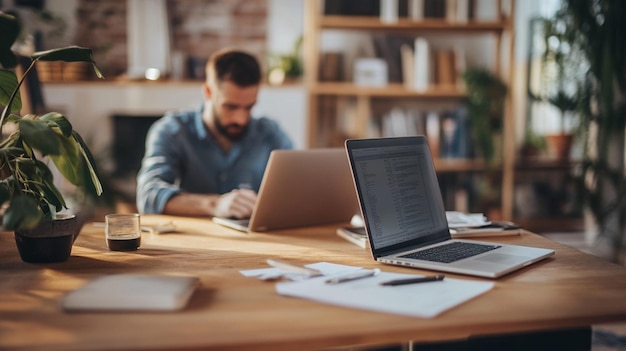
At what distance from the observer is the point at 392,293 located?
1.06 meters

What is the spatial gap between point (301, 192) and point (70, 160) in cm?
66

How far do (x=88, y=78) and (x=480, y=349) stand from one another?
3766mm

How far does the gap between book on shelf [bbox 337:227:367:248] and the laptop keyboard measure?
0.58ft

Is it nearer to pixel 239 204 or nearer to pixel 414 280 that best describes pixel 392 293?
pixel 414 280

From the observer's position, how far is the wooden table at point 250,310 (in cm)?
88

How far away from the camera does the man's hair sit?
7.86 ft

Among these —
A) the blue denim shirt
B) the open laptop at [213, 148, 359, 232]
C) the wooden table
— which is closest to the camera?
the wooden table

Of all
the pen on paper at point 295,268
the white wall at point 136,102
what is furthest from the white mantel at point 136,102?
the pen on paper at point 295,268

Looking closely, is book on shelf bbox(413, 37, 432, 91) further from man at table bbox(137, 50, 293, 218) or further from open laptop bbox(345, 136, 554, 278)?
open laptop bbox(345, 136, 554, 278)

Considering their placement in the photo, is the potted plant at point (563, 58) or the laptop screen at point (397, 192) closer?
the laptop screen at point (397, 192)

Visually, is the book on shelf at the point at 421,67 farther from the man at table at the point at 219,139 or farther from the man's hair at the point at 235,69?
the man's hair at the point at 235,69

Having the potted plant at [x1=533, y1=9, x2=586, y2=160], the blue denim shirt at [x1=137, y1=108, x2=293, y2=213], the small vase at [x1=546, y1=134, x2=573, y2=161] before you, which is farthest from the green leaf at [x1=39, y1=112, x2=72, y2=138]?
the small vase at [x1=546, y1=134, x2=573, y2=161]

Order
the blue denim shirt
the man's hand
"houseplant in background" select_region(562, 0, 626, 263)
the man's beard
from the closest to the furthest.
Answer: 1. the man's hand
2. the blue denim shirt
3. the man's beard
4. "houseplant in background" select_region(562, 0, 626, 263)

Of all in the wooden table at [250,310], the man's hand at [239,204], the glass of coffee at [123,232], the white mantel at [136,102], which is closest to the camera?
the wooden table at [250,310]
